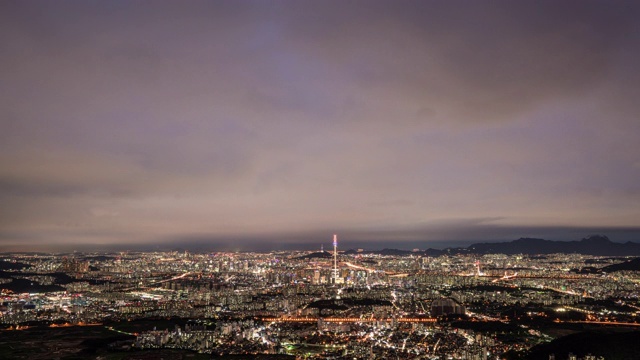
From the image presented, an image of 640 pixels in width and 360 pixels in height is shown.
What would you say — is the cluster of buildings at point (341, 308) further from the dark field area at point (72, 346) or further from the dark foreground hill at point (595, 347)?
the dark foreground hill at point (595, 347)

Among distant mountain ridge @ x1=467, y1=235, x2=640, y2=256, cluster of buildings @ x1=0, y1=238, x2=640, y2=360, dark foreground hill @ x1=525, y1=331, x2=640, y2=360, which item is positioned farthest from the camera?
distant mountain ridge @ x1=467, y1=235, x2=640, y2=256

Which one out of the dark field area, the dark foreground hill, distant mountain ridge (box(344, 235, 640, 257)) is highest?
the dark foreground hill

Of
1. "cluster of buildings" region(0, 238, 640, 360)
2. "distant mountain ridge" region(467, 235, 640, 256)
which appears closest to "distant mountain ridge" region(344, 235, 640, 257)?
"distant mountain ridge" region(467, 235, 640, 256)

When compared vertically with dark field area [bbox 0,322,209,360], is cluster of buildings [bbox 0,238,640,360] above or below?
below

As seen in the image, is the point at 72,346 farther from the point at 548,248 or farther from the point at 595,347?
the point at 548,248

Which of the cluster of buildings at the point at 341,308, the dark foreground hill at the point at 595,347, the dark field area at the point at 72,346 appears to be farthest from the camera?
the cluster of buildings at the point at 341,308

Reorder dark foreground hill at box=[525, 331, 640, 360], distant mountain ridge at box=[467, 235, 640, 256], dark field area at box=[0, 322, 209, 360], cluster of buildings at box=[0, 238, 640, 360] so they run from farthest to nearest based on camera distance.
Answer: distant mountain ridge at box=[467, 235, 640, 256]
cluster of buildings at box=[0, 238, 640, 360]
dark field area at box=[0, 322, 209, 360]
dark foreground hill at box=[525, 331, 640, 360]

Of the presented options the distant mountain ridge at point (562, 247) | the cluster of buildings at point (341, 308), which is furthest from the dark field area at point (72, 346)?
the distant mountain ridge at point (562, 247)

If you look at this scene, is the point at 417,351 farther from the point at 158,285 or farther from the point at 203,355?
the point at 158,285

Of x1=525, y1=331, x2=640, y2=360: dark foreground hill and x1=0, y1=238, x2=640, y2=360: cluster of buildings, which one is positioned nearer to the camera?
x1=525, y1=331, x2=640, y2=360: dark foreground hill

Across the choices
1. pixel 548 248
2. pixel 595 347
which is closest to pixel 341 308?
pixel 595 347

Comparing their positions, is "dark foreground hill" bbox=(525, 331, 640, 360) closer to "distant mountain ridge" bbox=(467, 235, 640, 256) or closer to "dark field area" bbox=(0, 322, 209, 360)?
"dark field area" bbox=(0, 322, 209, 360)
